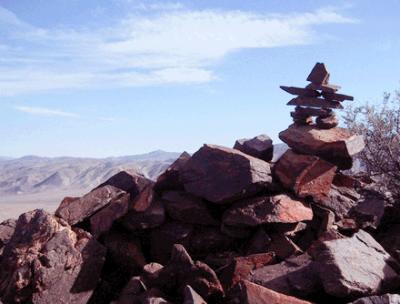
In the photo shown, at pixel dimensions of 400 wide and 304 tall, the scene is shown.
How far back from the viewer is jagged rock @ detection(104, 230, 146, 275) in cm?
810

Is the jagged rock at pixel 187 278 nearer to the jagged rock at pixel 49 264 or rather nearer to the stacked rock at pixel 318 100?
the jagged rock at pixel 49 264

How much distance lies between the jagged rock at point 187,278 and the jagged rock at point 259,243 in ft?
4.47

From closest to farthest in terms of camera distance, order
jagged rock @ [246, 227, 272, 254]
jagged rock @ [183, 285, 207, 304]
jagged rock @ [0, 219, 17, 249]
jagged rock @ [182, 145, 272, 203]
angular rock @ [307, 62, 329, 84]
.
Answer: jagged rock @ [183, 285, 207, 304]
jagged rock @ [246, 227, 272, 254]
jagged rock @ [182, 145, 272, 203]
jagged rock @ [0, 219, 17, 249]
angular rock @ [307, 62, 329, 84]

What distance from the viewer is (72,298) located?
721cm

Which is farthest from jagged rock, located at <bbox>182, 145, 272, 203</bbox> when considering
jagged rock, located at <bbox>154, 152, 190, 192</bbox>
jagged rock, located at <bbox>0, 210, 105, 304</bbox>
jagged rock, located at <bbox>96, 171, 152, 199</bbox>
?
jagged rock, located at <bbox>0, 210, 105, 304</bbox>

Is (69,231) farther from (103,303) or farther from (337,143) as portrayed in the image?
(337,143)

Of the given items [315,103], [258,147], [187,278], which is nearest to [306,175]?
[258,147]

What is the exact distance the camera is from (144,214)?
8.55 meters

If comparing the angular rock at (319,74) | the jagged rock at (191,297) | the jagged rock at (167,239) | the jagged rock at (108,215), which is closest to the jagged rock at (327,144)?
the angular rock at (319,74)

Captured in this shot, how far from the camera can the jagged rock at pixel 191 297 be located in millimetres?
5697

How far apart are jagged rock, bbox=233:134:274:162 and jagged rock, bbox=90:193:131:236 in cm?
279

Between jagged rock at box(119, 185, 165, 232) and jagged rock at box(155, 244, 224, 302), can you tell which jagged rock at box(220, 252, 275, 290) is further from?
jagged rock at box(119, 185, 165, 232)

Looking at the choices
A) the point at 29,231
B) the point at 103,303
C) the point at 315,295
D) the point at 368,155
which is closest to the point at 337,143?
the point at 368,155

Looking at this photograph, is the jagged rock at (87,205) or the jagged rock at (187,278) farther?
the jagged rock at (87,205)
